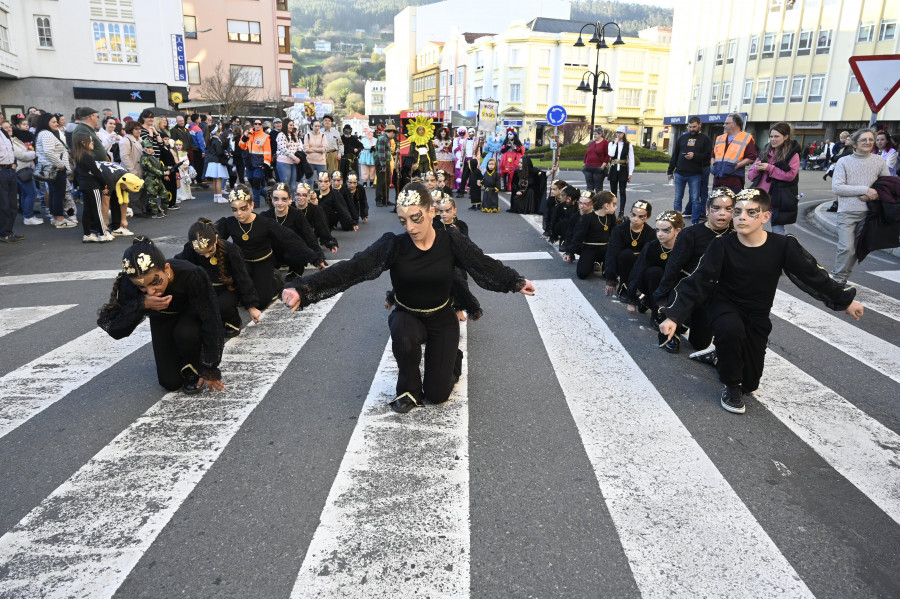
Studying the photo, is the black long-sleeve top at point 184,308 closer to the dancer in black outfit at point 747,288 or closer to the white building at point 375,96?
the dancer in black outfit at point 747,288

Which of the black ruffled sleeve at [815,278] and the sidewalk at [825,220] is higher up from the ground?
the black ruffled sleeve at [815,278]

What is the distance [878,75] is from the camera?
8.38 meters

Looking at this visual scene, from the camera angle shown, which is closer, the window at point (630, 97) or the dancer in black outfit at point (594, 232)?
the dancer in black outfit at point (594, 232)

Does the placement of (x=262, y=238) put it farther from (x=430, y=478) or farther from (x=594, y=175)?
(x=594, y=175)

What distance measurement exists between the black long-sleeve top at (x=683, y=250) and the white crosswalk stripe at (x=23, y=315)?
→ 254 inches

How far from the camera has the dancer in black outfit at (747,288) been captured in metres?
4.72

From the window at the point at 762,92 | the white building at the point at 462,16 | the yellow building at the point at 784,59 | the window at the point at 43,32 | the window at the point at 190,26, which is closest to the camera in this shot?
the window at the point at 43,32

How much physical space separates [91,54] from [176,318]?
3645 centimetres

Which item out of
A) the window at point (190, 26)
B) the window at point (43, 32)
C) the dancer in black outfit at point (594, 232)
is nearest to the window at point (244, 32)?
the window at point (190, 26)

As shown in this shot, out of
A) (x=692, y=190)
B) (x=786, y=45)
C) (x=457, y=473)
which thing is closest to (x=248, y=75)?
(x=786, y=45)

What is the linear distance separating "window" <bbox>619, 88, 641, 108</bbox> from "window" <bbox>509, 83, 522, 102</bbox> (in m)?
12.1

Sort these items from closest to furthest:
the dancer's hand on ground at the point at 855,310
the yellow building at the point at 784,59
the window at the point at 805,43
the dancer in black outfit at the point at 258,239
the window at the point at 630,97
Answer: the dancer's hand on ground at the point at 855,310
the dancer in black outfit at the point at 258,239
the yellow building at the point at 784,59
the window at the point at 805,43
the window at the point at 630,97

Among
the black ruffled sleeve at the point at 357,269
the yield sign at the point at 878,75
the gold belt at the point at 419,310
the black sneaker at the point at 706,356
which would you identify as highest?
the yield sign at the point at 878,75

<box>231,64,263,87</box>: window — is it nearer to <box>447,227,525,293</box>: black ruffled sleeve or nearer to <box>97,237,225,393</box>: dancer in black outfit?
<box>97,237,225,393</box>: dancer in black outfit
